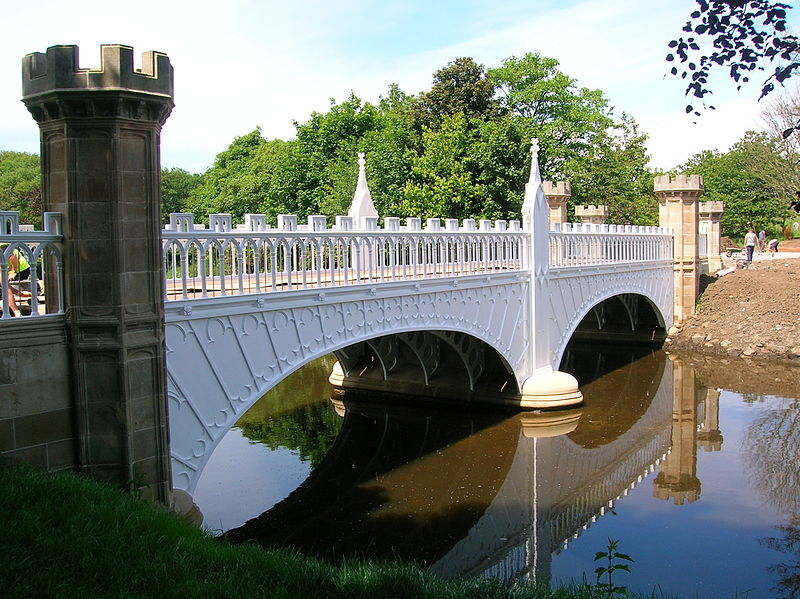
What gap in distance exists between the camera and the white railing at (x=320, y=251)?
815cm

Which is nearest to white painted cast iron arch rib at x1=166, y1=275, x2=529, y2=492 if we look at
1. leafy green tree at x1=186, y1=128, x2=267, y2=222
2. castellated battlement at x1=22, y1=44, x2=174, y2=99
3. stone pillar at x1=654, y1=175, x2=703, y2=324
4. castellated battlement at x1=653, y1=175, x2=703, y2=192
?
castellated battlement at x1=22, y1=44, x2=174, y2=99

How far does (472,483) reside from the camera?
41.7ft

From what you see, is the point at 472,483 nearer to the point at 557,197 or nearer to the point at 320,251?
the point at 320,251

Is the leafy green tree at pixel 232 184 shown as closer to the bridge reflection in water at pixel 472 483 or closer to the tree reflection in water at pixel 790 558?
the bridge reflection in water at pixel 472 483

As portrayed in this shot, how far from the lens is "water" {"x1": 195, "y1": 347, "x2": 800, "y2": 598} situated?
9953 mm

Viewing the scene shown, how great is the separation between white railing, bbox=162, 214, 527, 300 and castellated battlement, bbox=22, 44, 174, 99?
1.56 m

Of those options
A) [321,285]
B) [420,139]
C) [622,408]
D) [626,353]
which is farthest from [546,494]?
[420,139]

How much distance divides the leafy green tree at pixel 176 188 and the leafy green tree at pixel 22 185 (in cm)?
849

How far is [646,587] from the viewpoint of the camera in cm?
900

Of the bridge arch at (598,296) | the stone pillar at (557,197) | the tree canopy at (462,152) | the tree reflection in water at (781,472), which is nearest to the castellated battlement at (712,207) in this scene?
the tree canopy at (462,152)

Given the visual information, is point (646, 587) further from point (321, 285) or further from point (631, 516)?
point (321, 285)

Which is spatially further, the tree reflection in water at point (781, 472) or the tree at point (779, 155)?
the tree at point (779, 155)

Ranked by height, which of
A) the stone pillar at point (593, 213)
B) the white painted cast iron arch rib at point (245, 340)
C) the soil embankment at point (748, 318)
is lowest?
the soil embankment at point (748, 318)

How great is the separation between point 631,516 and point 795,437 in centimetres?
591
